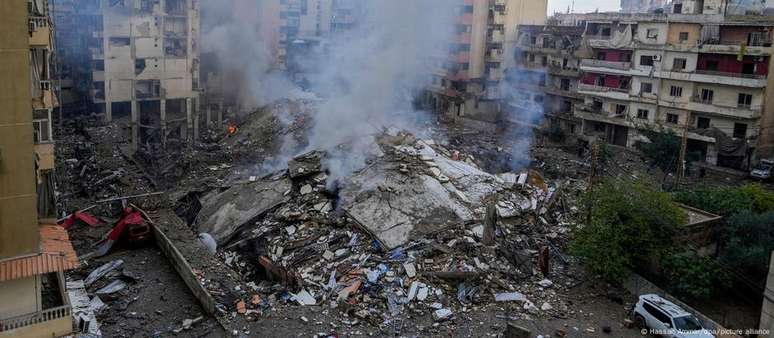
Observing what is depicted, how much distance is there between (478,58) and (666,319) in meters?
28.3

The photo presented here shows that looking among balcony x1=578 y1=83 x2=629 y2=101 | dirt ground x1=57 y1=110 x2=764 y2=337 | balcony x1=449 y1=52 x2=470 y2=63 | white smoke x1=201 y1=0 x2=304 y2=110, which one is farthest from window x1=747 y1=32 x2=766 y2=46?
white smoke x1=201 y1=0 x2=304 y2=110

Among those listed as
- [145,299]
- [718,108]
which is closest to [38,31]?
[145,299]

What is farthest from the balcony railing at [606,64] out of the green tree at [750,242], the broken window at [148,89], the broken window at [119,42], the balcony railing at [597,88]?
the broken window at [119,42]

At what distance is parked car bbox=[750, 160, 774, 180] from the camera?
2656cm

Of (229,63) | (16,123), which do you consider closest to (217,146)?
(229,63)

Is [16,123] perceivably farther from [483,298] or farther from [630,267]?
[630,267]

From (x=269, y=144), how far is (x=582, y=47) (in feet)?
54.4

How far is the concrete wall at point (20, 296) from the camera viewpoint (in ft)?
32.9

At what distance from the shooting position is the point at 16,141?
9.62m

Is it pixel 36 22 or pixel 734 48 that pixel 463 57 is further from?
pixel 36 22

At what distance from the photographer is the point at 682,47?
2931 cm

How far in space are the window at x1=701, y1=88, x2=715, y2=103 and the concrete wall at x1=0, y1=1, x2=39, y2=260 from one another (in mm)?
26877

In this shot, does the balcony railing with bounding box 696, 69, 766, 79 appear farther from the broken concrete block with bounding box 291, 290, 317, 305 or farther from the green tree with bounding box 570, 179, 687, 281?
the broken concrete block with bounding box 291, 290, 317, 305

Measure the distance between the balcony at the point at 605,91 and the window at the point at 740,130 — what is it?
519 centimetres
